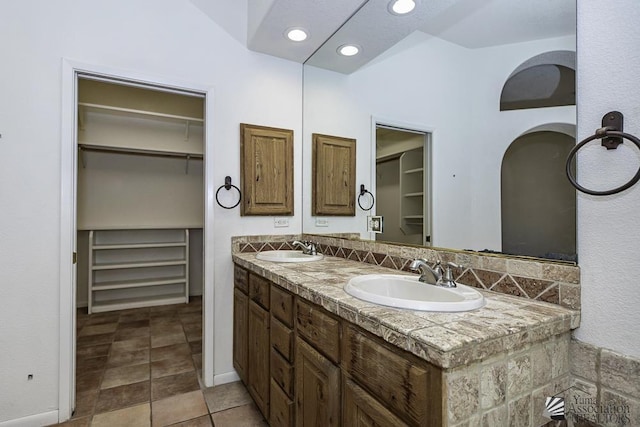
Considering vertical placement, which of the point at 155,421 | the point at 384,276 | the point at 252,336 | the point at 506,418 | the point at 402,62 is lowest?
the point at 155,421

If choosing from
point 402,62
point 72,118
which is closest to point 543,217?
point 402,62

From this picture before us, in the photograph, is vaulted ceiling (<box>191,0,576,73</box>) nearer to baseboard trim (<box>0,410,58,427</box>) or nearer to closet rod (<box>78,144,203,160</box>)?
closet rod (<box>78,144,203,160</box>)

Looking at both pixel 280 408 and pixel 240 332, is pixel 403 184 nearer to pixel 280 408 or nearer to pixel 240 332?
pixel 280 408

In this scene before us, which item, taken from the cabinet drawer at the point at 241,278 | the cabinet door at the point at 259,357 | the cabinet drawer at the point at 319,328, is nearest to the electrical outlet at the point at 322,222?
the cabinet drawer at the point at 241,278

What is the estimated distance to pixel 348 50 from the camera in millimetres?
2143

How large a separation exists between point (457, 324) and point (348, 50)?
194cm

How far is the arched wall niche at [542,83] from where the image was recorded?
1019mm

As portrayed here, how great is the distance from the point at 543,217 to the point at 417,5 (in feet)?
4.21

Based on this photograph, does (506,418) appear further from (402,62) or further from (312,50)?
(312,50)

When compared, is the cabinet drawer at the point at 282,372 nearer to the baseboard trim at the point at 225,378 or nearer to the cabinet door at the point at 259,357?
the cabinet door at the point at 259,357

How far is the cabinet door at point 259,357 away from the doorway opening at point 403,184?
825 millimetres

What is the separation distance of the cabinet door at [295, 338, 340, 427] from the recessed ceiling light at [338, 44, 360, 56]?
1.83 m

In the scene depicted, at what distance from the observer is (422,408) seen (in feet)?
2.43

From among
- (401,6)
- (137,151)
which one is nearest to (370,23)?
(401,6)
